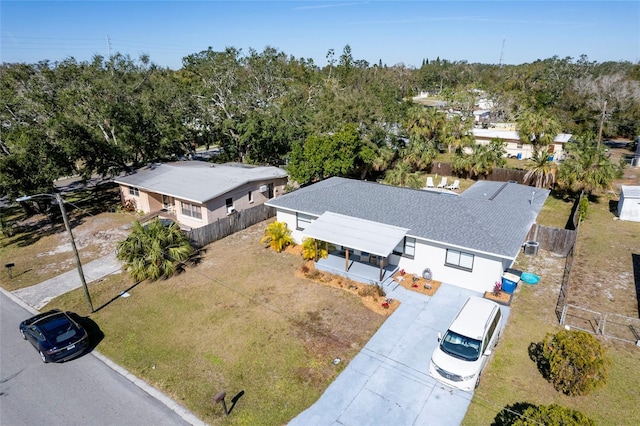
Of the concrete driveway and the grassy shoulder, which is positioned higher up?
the grassy shoulder

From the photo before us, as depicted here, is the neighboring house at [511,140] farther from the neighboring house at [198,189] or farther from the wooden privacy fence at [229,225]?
the wooden privacy fence at [229,225]

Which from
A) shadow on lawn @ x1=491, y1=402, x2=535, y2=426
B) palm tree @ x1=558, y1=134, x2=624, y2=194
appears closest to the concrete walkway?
shadow on lawn @ x1=491, y1=402, x2=535, y2=426

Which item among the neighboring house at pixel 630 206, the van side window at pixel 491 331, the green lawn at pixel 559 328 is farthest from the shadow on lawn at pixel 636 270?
the van side window at pixel 491 331

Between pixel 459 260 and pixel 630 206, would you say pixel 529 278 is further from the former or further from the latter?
pixel 630 206

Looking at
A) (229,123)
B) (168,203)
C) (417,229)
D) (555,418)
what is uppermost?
(229,123)

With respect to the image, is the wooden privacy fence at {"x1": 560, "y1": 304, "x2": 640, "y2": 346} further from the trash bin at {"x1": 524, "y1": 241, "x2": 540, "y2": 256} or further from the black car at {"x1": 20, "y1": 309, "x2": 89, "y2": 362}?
the black car at {"x1": 20, "y1": 309, "x2": 89, "y2": 362}

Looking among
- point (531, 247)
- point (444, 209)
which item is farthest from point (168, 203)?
point (531, 247)
